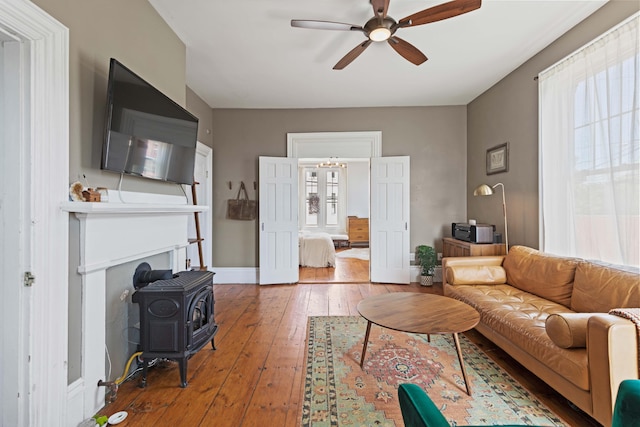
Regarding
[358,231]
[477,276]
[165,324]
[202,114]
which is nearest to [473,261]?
[477,276]

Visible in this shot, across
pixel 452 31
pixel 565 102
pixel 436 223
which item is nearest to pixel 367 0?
pixel 452 31

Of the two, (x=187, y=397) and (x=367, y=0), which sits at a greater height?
(x=367, y=0)

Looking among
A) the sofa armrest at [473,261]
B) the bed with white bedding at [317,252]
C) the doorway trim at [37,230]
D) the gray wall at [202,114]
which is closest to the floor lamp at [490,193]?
the sofa armrest at [473,261]

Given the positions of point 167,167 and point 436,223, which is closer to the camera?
point 167,167

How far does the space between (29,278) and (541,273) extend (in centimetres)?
358

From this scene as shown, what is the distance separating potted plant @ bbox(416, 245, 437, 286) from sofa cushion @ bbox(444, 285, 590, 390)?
1.37 meters

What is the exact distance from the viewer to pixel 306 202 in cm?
896

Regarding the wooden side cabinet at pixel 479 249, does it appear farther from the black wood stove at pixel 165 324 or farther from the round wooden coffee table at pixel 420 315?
the black wood stove at pixel 165 324

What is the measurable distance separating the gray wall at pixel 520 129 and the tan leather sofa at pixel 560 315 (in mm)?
584

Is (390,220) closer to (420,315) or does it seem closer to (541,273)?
(541,273)

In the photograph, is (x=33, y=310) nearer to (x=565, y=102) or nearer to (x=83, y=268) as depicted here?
(x=83, y=268)

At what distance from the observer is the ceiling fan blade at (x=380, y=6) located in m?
1.98

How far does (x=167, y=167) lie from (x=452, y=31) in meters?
2.82

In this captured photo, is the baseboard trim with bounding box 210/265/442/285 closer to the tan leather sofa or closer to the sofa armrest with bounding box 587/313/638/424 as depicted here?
the tan leather sofa
